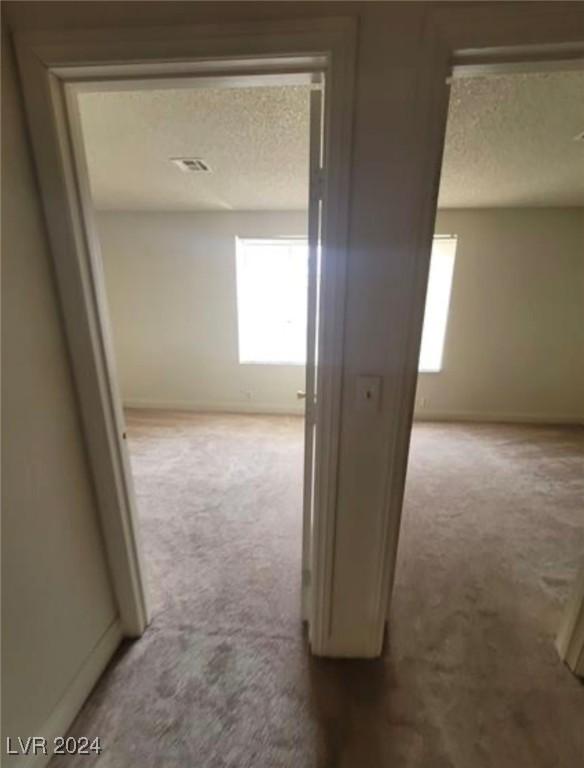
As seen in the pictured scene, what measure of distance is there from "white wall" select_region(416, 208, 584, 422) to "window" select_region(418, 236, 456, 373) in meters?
A: 0.07

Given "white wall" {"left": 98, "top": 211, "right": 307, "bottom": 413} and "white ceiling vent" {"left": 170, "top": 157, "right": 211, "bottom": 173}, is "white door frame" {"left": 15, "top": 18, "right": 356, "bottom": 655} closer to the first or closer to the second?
"white ceiling vent" {"left": 170, "top": 157, "right": 211, "bottom": 173}

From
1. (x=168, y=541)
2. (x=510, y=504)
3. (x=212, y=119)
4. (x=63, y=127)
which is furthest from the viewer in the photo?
(x=510, y=504)

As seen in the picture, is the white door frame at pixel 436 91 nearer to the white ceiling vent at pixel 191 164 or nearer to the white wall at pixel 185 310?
the white ceiling vent at pixel 191 164

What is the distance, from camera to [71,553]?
125 cm

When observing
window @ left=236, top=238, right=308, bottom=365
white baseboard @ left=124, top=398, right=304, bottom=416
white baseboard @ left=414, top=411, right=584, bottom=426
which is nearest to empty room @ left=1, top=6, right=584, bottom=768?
window @ left=236, top=238, right=308, bottom=365

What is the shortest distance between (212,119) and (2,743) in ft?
7.98

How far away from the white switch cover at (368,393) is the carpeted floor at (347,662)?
1079mm

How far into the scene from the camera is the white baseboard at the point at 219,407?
4.29 meters

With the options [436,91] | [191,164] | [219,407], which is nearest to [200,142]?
[191,164]

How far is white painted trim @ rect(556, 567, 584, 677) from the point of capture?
1.39 m

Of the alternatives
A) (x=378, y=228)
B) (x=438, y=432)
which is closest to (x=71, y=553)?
(x=378, y=228)

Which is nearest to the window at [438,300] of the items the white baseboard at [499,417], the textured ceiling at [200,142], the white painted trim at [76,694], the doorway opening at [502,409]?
the doorway opening at [502,409]

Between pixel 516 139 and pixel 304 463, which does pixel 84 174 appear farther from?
pixel 516 139

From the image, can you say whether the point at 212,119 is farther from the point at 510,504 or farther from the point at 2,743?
the point at 510,504
